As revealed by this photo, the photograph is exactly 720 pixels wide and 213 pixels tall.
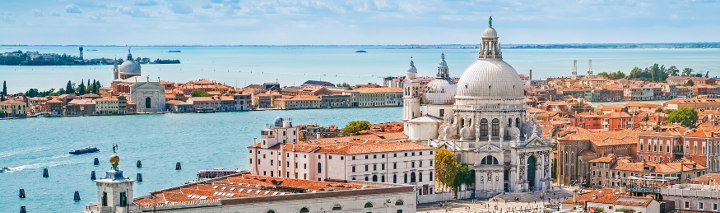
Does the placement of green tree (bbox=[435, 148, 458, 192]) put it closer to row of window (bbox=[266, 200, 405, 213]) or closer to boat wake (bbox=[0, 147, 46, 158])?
row of window (bbox=[266, 200, 405, 213])

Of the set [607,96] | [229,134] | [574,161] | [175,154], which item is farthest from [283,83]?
[574,161]

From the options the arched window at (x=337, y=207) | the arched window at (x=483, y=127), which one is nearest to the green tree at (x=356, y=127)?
the arched window at (x=483, y=127)

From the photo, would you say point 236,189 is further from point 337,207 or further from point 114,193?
point 114,193

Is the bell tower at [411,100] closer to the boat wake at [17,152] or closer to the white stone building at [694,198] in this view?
the white stone building at [694,198]

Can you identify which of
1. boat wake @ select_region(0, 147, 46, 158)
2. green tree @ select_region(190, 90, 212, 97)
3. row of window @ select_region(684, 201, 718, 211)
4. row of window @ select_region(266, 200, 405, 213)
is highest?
green tree @ select_region(190, 90, 212, 97)

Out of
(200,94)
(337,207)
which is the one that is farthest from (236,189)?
(200,94)

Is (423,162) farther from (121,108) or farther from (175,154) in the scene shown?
(121,108)

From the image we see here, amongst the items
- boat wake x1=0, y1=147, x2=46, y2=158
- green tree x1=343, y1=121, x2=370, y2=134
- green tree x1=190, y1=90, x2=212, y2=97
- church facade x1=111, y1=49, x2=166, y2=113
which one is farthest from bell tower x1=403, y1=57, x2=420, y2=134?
green tree x1=190, y1=90, x2=212, y2=97
